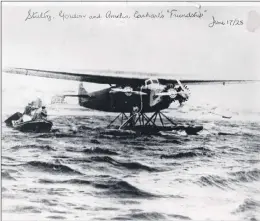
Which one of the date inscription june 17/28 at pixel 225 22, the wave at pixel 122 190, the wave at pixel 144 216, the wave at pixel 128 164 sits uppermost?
the date inscription june 17/28 at pixel 225 22

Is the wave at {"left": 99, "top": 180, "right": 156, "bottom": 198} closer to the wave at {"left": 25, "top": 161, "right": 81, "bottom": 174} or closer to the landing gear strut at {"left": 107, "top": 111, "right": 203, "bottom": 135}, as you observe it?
the wave at {"left": 25, "top": 161, "right": 81, "bottom": 174}

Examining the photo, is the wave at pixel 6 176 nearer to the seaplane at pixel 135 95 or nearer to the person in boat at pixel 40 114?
the person in boat at pixel 40 114

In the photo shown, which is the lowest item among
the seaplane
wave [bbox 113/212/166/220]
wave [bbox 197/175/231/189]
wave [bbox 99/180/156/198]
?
wave [bbox 113/212/166/220]

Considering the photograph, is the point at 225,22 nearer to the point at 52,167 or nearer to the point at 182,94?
the point at 182,94

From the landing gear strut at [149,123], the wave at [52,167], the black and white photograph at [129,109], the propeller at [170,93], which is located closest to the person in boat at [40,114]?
the black and white photograph at [129,109]

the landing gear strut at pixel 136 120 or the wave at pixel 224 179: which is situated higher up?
the landing gear strut at pixel 136 120

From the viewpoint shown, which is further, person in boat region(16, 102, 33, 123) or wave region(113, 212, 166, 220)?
person in boat region(16, 102, 33, 123)

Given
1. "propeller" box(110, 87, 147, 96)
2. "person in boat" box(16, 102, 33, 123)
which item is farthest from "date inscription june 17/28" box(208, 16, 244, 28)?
"person in boat" box(16, 102, 33, 123)

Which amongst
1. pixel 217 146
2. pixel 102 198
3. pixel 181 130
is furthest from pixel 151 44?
pixel 102 198

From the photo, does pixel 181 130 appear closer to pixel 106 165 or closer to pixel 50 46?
pixel 106 165
